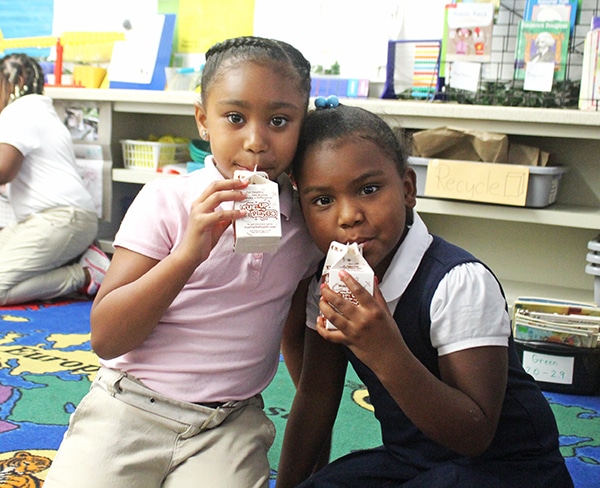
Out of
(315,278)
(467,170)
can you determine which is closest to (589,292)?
(467,170)

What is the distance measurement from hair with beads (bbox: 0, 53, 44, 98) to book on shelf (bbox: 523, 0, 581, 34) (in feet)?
5.71

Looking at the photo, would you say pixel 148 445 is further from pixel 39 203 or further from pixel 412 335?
pixel 39 203

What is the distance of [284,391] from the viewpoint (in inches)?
68.8

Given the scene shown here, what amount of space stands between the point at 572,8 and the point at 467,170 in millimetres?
610

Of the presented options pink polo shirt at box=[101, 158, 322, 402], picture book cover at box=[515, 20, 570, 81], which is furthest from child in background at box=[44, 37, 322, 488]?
picture book cover at box=[515, 20, 570, 81]

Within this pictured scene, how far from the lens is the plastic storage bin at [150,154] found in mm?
2832

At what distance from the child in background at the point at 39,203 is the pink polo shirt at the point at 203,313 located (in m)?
1.64

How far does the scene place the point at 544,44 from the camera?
7.43 ft

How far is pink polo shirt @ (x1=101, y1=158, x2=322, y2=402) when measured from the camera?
100 cm

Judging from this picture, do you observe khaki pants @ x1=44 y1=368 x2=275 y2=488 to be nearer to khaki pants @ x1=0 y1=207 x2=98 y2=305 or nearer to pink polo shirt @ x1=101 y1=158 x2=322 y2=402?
pink polo shirt @ x1=101 y1=158 x2=322 y2=402

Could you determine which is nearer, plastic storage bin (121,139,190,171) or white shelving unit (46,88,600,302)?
white shelving unit (46,88,600,302)

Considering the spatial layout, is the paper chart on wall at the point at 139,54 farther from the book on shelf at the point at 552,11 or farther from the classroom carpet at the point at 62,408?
the book on shelf at the point at 552,11

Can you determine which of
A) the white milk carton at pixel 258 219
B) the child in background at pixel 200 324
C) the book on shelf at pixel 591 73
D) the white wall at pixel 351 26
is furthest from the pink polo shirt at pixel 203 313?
the white wall at pixel 351 26

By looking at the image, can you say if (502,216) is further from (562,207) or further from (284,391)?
(284,391)
